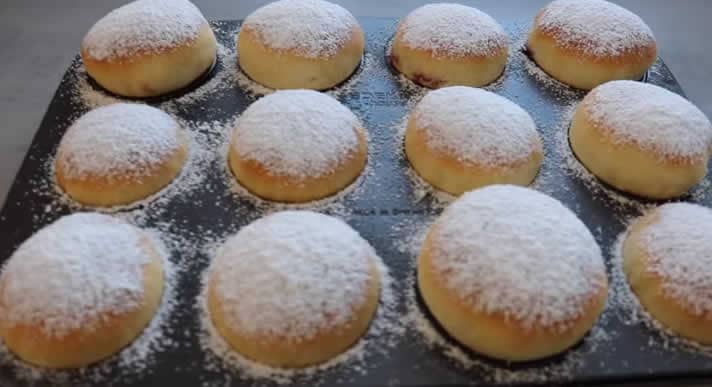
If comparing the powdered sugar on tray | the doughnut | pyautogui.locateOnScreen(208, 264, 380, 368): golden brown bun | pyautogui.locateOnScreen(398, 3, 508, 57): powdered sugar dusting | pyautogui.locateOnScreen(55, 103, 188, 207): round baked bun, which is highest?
pyautogui.locateOnScreen(398, 3, 508, 57): powdered sugar dusting

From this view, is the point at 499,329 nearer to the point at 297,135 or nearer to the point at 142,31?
the point at 297,135

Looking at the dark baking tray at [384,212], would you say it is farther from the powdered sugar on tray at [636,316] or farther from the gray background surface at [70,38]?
the gray background surface at [70,38]

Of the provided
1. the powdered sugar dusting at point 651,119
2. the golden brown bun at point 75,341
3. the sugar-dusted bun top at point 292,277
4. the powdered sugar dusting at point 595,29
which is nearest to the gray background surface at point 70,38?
the powdered sugar dusting at point 595,29

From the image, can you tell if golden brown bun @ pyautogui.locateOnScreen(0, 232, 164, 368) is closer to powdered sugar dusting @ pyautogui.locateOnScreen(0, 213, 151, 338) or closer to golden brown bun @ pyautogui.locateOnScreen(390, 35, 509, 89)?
powdered sugar dusting @ pyautogui.locateOnScreen(0, 213, 151, 338)

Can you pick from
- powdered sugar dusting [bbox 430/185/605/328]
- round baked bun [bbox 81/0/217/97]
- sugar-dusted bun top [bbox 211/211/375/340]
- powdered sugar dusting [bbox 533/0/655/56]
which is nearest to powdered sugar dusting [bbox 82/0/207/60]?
round baked bun [bbox 81/0/217/97]

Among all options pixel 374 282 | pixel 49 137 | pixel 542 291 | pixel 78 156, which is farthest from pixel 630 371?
pixel 49 137
